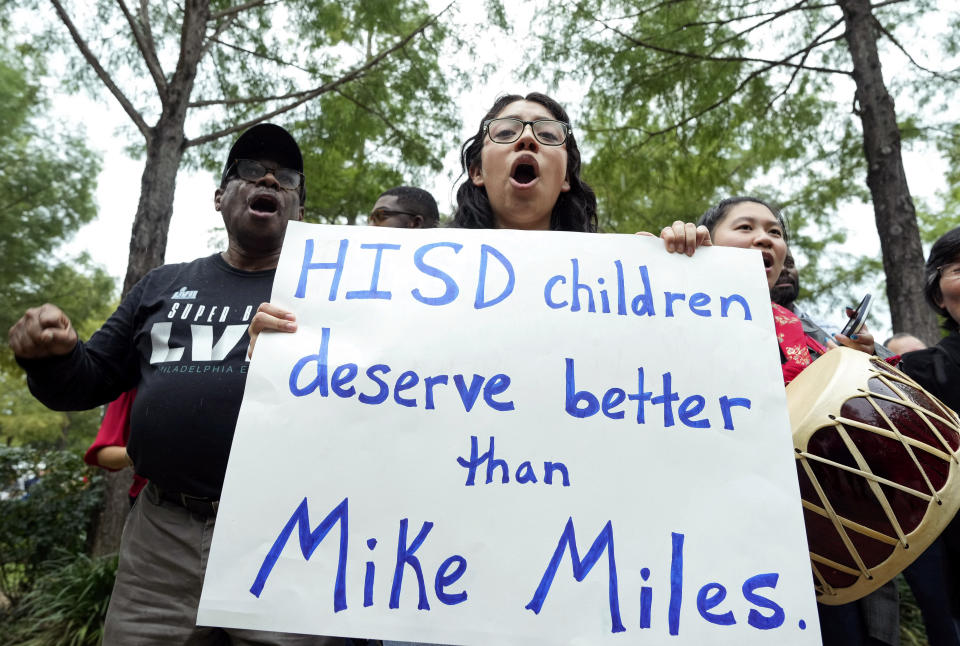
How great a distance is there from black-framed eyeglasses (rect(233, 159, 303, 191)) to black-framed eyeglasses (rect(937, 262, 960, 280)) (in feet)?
7.37

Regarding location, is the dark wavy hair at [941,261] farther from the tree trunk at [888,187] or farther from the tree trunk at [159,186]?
the tree trunk at [159,186]

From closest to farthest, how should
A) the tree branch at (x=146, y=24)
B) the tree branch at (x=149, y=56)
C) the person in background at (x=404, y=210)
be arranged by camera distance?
1. the person in background at (x=404, y=210)
2. the tree branch at (x=149, y=56)
3. the tree branch at (x=146, y=24)

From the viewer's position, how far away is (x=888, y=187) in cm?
502

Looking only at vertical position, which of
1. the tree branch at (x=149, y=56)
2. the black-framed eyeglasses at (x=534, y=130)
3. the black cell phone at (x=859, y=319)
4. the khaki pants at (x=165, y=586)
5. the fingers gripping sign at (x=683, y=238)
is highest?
the tree branch at (x=149, y=56)

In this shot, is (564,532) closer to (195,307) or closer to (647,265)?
(647,265)

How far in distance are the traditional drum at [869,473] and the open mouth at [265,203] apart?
1598mm

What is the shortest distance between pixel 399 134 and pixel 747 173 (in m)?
5.81

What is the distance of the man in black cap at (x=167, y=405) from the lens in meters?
1.54

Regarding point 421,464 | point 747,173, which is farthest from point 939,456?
point 747,173

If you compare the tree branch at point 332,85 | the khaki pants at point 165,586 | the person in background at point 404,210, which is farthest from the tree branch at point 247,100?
the khaki pants at point 165,586

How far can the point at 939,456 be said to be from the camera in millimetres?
1187

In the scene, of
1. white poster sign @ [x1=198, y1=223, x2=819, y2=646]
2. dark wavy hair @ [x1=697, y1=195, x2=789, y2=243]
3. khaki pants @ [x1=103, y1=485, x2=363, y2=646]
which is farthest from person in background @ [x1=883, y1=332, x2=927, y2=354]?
khaki pants @ [x1=103, y1=485, x2=363, y2=646]

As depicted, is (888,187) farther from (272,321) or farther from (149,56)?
(149,56)

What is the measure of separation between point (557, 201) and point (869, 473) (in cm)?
107
